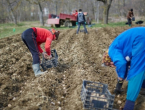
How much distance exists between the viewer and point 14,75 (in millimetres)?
4328

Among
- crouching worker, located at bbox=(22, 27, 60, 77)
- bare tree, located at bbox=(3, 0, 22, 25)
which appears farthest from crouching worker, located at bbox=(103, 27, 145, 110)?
bare tree, located at bbox=(3, 0, 22, 25)

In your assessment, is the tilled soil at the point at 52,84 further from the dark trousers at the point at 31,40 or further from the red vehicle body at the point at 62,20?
the red vehicle body at the point at 62,20

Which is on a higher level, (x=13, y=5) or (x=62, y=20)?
(x=13, y=5)

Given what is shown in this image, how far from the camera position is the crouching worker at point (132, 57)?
2.29 meters

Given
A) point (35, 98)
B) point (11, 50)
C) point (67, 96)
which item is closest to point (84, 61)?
point (67, 96)

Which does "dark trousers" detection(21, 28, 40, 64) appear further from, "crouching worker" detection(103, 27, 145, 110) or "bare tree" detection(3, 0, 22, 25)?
"bare tree" detection(3, 0, 22, 25)

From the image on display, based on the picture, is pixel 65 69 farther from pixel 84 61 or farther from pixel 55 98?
pixel 55 98

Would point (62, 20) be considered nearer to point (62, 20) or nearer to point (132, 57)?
point (62, 20)

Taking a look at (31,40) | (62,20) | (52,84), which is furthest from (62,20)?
(52,84)

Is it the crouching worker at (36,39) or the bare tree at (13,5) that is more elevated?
the bare tree at (13,5)

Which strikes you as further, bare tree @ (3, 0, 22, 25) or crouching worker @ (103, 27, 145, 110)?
bare tree @ (3, 0, 22, 25)

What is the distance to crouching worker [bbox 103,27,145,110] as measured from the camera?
2.29 metres

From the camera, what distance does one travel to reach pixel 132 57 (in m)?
2.37

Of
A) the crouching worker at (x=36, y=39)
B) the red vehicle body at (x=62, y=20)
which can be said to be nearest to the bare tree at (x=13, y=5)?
the red vehicle body at (x=62, y=20)
